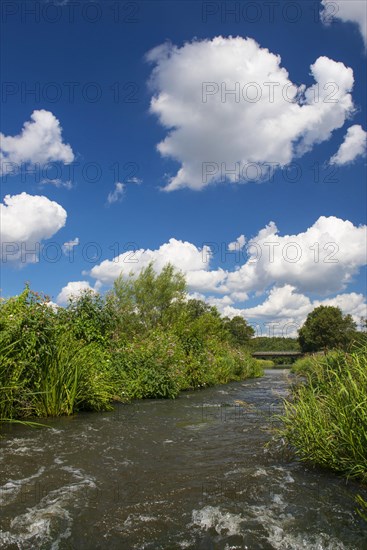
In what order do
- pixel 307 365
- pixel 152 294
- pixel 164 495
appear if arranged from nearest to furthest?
pixel 164 495, pixel 307 365, pixel 152 294

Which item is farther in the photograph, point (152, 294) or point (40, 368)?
point (152, 294)

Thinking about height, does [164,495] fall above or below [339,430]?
below

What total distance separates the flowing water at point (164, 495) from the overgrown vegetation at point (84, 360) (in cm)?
119

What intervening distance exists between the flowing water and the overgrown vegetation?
3.91 ft

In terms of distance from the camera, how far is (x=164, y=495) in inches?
173

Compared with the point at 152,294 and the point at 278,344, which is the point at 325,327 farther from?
the point at 278,344

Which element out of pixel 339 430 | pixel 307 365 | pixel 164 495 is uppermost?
pixel 339 430

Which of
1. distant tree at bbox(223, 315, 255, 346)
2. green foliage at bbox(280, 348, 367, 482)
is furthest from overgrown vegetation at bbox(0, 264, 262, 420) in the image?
distant tree at bbox(223, 315, 255, 346)

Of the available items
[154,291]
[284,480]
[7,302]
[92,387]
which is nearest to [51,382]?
[92,387]

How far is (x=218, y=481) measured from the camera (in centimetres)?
486

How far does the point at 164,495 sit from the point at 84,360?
18.1ft

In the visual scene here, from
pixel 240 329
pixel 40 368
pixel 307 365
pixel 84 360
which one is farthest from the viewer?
pixel 240 329

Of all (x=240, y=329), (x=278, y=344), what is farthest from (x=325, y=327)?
(x=278, y=344)

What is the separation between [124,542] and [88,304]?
9.44m
